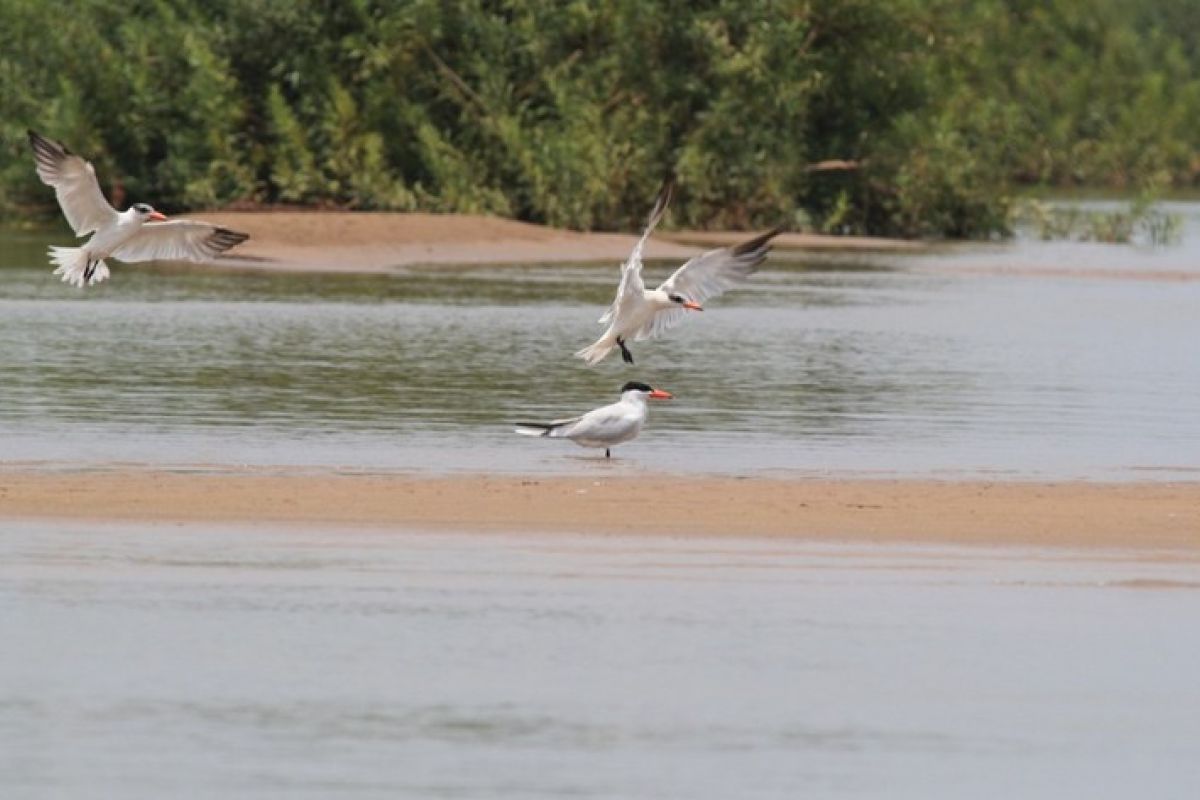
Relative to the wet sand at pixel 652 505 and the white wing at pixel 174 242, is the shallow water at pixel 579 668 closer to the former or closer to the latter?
the wet sand at pixel 652 505

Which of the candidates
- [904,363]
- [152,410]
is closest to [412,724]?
[152,410]

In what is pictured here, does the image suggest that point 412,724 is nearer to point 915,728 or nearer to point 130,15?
point 915,728

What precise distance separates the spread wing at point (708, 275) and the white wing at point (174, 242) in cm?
328

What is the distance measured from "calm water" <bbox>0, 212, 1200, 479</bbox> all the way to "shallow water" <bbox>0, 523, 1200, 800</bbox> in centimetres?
298

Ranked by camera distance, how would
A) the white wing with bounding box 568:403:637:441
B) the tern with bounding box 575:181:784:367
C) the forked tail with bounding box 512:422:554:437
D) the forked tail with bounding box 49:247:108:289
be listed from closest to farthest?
the white wing with bounding box 568:403:637:441 → the forked tail with bounding box 512:422:554:437 → the tern with bounding box 575:181:784:367 → the forked tail with bounding box 49:247:108:289

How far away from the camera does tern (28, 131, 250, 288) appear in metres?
19.1

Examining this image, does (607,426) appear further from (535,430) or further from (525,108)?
(525,108)

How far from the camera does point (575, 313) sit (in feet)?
90.9

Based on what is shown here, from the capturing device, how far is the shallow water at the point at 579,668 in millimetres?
8922

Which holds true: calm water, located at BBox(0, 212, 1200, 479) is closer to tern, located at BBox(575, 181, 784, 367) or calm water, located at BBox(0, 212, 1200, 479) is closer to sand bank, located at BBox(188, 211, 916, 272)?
tern, located at BBox(575, 181, 784, 367)

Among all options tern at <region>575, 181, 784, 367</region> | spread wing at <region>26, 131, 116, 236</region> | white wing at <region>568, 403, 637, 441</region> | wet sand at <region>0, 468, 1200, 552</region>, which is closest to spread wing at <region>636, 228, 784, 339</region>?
tern at <region>575, 181, 784, 367</region>

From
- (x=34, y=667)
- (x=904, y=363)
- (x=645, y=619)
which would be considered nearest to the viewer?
(x=34, y=667)

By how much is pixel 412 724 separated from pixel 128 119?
34.2 metres

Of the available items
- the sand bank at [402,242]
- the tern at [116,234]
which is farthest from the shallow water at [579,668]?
the sand bank at [402,242]
